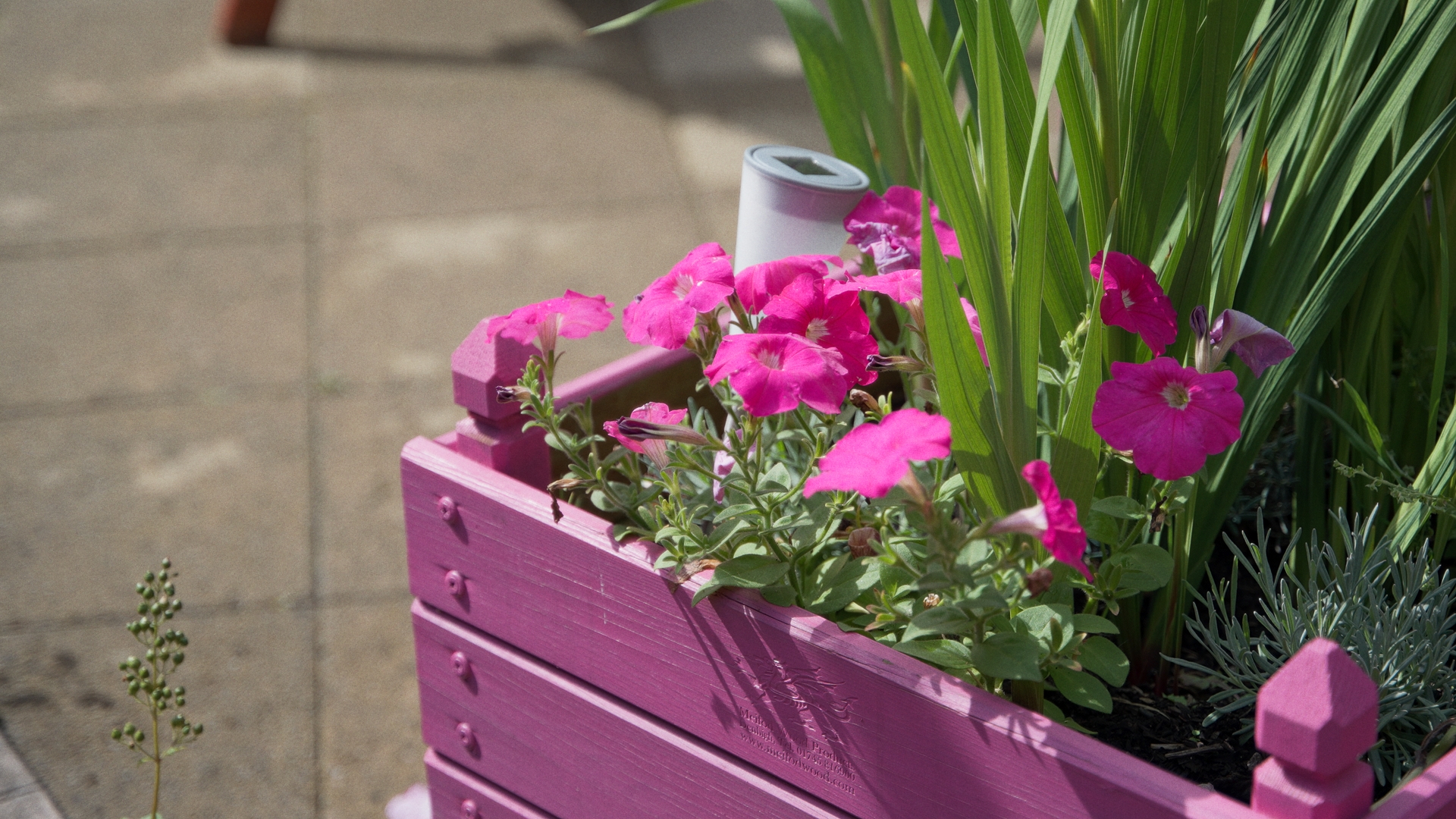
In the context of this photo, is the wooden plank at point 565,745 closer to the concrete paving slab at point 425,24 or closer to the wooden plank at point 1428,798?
the wooden plank at point 1428,798

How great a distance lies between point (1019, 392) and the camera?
30.0 inches

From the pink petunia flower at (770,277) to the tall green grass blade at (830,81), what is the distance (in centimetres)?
28

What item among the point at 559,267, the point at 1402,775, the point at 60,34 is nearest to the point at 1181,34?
the point at 1402,775

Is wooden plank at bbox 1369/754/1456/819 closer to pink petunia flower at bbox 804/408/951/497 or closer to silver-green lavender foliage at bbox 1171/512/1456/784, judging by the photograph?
silver-green lavender foliage at bbox 1171/512/1456/784

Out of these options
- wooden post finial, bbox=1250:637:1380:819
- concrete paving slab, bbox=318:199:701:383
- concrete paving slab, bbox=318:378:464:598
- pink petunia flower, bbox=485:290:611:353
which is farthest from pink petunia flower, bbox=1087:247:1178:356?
concrete paving slab, bbox=318:199:701:383

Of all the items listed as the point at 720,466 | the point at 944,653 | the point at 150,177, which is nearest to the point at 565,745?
the point at 720,466

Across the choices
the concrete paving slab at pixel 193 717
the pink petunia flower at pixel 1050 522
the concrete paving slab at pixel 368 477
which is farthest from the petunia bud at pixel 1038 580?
the concrete paving slab at pixel 368 477

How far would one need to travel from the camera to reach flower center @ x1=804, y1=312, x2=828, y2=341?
0.83 meters

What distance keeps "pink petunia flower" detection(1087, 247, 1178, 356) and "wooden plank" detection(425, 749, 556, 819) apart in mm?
629

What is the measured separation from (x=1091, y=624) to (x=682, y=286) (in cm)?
35

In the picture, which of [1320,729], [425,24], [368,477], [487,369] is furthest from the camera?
[425,24]

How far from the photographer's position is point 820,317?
0.83m

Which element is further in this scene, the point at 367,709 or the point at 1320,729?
the point at 367,709

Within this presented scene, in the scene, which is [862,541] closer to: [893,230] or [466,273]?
[893,230]
